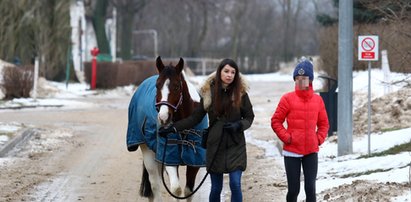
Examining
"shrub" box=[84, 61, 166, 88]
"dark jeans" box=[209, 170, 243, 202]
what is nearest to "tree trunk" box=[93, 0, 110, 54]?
"shrub" box=[84, 61, 166, 88]

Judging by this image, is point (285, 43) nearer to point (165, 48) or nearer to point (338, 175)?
point (165, 48)

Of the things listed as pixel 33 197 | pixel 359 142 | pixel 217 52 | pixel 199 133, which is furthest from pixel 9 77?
pixel 217 52

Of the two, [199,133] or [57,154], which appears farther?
[57,154]

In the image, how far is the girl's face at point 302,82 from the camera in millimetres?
8406

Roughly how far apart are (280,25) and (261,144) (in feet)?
241

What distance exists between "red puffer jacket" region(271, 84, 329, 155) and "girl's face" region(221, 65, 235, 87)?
519 mm

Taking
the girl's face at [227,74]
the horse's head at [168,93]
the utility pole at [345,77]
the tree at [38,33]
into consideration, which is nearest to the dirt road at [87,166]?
the utility pole at [345,77]

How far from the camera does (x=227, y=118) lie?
27.5 ft

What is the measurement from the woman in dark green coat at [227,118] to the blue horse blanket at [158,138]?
2.57ft

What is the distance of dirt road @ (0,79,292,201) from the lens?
11641mm

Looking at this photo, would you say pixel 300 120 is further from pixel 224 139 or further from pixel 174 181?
pixel 174 181

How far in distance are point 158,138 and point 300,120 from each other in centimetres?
167

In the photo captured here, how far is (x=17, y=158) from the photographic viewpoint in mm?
15266

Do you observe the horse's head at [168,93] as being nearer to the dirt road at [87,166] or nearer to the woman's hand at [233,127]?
the woman's hand at [233,127]
